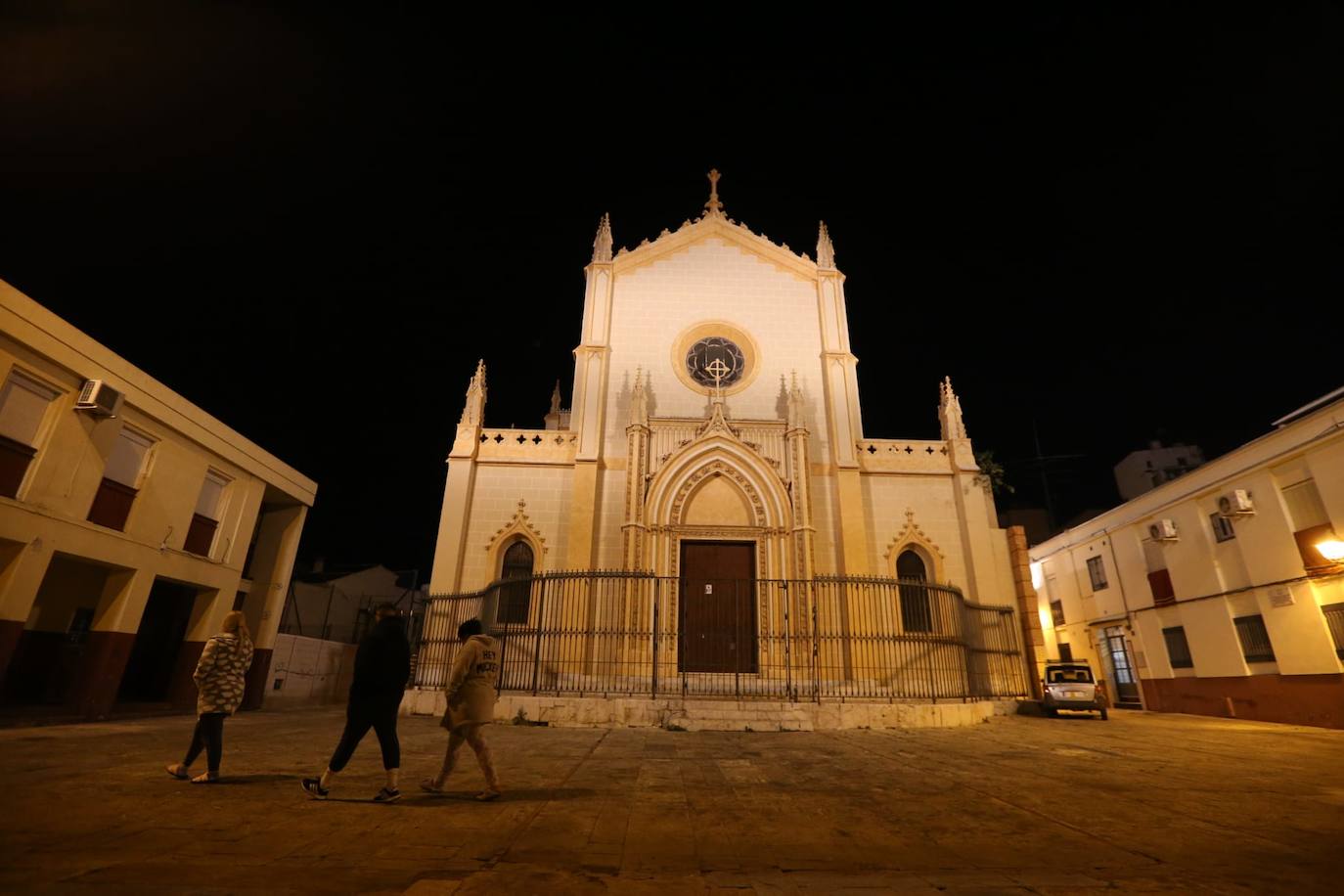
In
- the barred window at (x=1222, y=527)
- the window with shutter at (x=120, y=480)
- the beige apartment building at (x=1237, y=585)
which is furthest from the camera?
the barred window at (x=1222, y=527)

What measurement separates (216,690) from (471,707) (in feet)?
8.29

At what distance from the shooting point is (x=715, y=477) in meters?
17.8

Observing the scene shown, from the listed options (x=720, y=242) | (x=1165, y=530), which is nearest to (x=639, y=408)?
(x=720, y=242)

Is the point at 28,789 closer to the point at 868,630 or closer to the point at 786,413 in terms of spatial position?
the point at 868,630

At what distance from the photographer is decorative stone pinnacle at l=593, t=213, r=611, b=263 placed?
20500mm

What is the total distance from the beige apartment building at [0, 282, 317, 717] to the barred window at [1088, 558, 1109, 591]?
2767 centimetres

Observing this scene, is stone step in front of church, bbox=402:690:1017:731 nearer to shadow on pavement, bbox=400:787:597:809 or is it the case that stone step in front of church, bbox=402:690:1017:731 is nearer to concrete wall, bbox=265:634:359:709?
shadow on pavement, bbox=400:787:597:809

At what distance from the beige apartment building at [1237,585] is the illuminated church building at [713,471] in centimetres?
607

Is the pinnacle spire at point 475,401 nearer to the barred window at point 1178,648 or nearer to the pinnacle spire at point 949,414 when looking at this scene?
the pinnacle spire at point 949,414

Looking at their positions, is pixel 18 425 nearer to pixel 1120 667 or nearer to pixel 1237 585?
pixel 1237 585

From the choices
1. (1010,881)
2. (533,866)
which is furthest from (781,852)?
(533,866)

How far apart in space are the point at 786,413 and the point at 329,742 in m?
13.9

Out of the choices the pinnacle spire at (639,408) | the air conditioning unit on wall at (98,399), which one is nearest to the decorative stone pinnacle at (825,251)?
the pinnacle spire at (639,408)

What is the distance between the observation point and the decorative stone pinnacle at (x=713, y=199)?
21.6 meters
